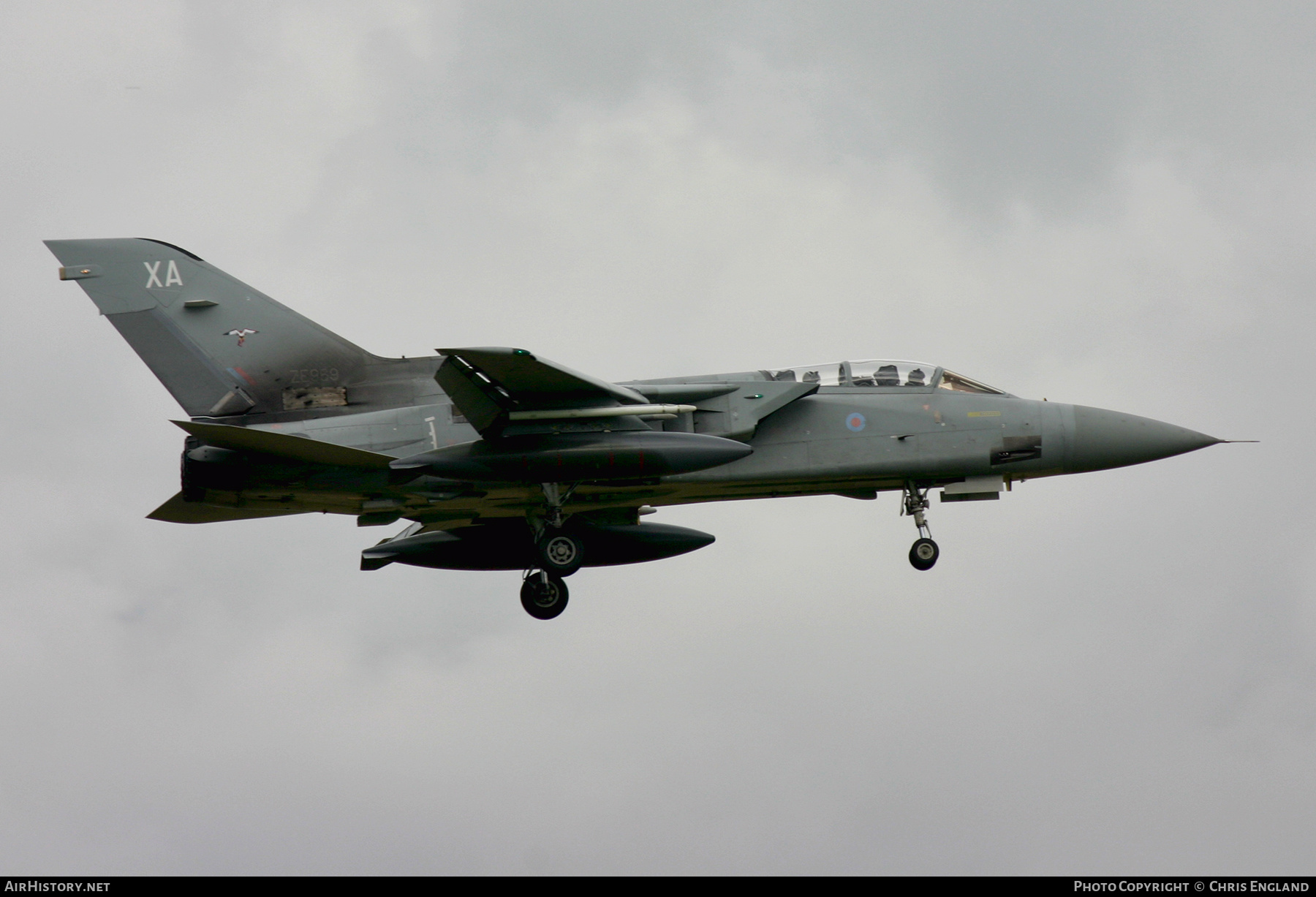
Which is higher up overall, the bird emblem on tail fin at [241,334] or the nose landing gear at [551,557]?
the bird emblem on tail fin at [241,334]

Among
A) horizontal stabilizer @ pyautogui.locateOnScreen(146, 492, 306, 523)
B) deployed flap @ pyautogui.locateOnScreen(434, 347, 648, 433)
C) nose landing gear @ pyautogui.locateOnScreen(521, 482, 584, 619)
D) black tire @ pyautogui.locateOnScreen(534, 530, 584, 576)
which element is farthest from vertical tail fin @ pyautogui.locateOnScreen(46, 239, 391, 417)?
black tire @ pyautogui.locateOnScreen(534, 530, 584, 576)

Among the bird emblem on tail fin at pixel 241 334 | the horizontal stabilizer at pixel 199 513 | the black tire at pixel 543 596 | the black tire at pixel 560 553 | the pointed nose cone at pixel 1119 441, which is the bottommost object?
the black tire at pixel 543 596

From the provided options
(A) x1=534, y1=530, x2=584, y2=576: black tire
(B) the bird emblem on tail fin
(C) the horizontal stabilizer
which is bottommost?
(A) x1=534, y1=530, x2=584, y2=576: black tire

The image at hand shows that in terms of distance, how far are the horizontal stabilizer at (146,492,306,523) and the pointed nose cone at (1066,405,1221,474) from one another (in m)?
11.3

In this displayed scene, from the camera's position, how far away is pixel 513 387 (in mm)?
18516

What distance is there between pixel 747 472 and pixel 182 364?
7975mm

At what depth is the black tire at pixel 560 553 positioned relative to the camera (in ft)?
67.9

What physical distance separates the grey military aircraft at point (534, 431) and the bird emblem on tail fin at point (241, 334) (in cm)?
2

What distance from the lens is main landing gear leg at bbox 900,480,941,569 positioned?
21.0 meters

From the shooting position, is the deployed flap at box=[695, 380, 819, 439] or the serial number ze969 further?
the serial number ze969

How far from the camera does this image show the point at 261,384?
2045 cm

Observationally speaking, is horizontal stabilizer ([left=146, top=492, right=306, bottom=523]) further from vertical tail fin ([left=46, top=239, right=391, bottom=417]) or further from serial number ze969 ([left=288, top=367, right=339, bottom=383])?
serial number ze969 ([left=288, top=367, right=339, bottom=383])

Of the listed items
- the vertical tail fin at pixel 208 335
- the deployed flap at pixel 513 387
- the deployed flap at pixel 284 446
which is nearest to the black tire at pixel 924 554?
the deployed flap at pixel 513 387

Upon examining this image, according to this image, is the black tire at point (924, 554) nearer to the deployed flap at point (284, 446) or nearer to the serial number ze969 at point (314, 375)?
the deployed flap at point (284, 446)
